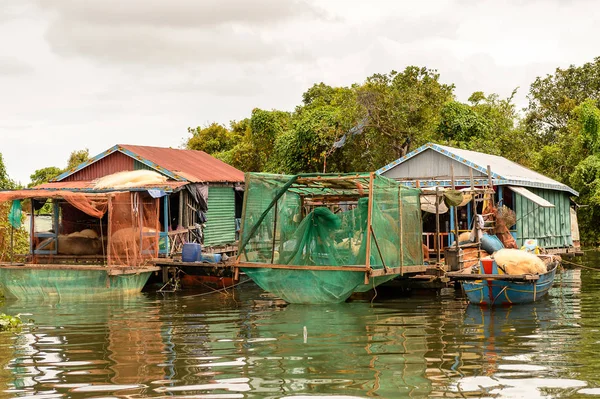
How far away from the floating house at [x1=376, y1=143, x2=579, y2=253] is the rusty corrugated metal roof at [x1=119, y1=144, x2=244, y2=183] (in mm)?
5974

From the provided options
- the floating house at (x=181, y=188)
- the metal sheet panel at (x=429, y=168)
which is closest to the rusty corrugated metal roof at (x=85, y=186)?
the floating house at (x=181, y=188)

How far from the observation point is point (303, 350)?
12.1 m

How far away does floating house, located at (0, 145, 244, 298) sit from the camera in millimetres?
19672

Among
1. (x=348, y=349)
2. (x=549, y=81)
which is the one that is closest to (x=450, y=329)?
(x=348, y=349)

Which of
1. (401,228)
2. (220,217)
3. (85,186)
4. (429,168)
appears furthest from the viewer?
(220,217)

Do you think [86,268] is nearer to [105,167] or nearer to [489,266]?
[105,167]

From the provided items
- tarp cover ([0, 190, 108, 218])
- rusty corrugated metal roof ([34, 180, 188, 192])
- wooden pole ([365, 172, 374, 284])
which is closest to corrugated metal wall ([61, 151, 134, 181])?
rusty corrugated metal roof ([34, 180, 188, 192])

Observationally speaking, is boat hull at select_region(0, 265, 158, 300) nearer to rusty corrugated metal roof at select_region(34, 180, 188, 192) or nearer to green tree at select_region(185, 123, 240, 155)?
rusty corrugated metal roof at select_region(34, 180, 188, 192)

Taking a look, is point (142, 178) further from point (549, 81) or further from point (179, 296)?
point (549, 81)

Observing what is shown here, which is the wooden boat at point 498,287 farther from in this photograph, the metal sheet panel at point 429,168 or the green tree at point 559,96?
the green tree at point 559,96

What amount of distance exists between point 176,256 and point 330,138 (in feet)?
45.7

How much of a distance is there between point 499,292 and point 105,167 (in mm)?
14811

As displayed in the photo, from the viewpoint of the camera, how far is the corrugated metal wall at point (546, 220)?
81.0ft

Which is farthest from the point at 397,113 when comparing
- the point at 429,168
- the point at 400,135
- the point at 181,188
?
the point at 181,188
